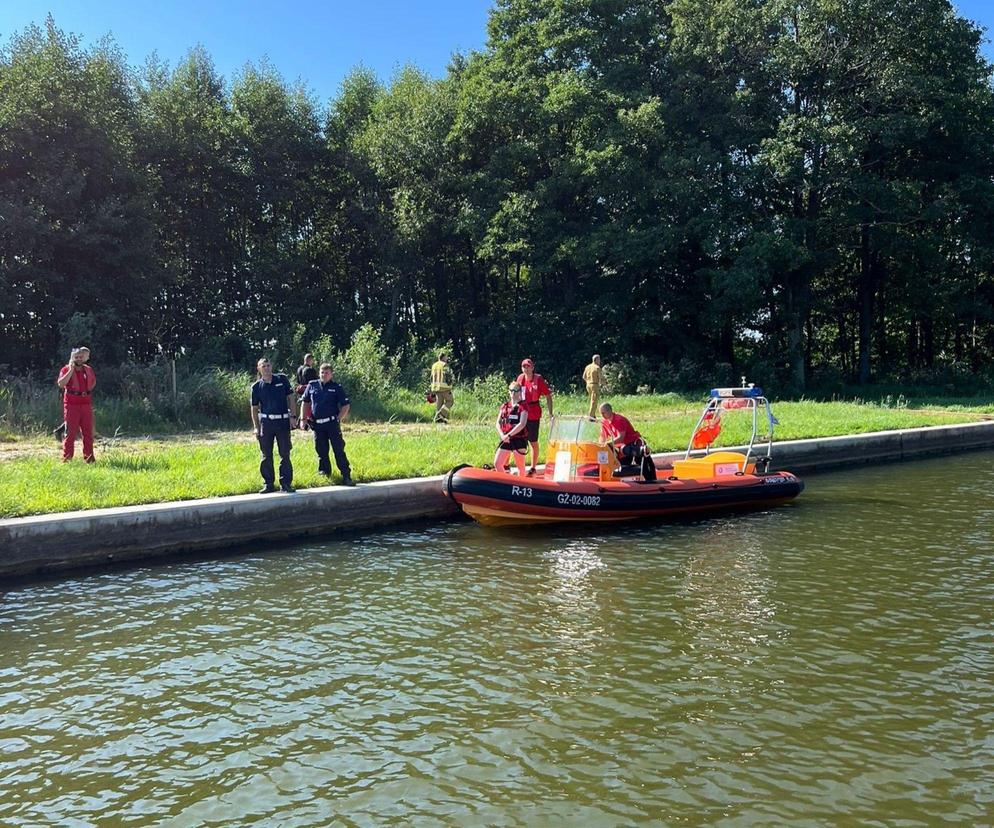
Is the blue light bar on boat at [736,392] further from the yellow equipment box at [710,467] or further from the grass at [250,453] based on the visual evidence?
the grass at [250,453]

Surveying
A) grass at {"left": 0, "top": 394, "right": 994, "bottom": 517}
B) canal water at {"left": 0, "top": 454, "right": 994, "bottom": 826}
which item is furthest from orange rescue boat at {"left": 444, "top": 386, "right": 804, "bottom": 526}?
grass at {"left": 0, "top": 394, "right": 994, "bottom": 517}

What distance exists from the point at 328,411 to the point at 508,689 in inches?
235

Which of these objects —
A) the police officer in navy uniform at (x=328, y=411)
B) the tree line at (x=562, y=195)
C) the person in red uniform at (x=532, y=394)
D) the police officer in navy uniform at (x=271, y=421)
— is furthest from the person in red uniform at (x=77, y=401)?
the tree line at (x=562, y=195)

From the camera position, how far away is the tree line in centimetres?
2458

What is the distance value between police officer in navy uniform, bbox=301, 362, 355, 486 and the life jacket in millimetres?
2045

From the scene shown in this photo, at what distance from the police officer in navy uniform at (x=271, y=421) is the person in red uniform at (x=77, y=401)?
106 inches

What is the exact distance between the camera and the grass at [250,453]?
9.95 metres

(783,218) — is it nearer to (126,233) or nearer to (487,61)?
(487,61)

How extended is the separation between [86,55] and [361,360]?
42.3ft

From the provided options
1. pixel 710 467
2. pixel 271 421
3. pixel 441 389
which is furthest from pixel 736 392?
pixel 441 389

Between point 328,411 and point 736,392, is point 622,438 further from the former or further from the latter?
point 328,411

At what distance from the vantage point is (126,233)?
2475 cm

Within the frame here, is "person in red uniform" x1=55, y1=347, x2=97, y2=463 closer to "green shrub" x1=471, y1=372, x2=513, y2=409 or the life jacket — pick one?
the life jacket

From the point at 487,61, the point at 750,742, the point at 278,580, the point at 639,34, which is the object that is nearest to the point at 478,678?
the point at 750,742
